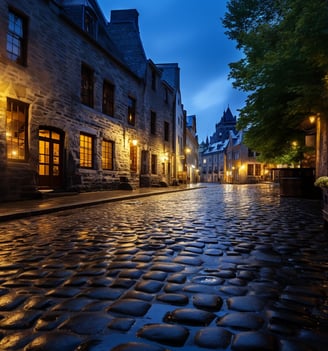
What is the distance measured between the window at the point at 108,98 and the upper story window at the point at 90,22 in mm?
2638

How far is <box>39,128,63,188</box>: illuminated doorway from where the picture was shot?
459 inches

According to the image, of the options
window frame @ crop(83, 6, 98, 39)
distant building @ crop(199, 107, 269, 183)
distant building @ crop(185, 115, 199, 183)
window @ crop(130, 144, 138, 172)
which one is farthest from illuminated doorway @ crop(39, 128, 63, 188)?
distant building @ crop(185, 115, 199, 183)

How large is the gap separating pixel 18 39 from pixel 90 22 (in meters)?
6.07

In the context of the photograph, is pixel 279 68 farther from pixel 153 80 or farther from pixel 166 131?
pixel 166 131

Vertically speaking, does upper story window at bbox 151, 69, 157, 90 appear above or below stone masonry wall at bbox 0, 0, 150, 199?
above

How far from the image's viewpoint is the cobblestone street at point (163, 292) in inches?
62.7

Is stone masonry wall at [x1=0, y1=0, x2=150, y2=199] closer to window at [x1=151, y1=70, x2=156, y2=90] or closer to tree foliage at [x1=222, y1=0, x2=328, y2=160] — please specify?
window at [x1=151, y1=70, x2=156, y2=90]

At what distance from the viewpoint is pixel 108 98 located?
650 inches

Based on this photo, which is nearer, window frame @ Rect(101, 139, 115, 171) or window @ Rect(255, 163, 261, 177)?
window frame @ Rect(101, 139, 115, 171)

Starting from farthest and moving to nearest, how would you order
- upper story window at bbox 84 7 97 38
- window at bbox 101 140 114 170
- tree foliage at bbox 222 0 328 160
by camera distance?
window at bbox 101 140 114 170
upper story window at bbox 84 7 97 38
tree foliage at bbox 222 0 328 160

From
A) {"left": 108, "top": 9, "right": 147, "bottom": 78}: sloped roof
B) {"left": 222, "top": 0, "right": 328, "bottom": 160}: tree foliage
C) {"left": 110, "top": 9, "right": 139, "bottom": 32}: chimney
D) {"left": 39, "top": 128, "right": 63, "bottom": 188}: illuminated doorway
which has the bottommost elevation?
{"left": 39, "top": 128, "right": 63, "bottom": 188}: illuminated doorway

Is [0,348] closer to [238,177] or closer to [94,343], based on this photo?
[94,343]

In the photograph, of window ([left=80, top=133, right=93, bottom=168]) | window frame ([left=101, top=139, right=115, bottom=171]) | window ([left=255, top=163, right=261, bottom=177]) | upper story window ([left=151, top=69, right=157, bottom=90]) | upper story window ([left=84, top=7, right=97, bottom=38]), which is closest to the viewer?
window ([left=80, top=133, right=93, bottom=168])

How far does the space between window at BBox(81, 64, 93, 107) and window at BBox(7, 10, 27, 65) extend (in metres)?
3.82
